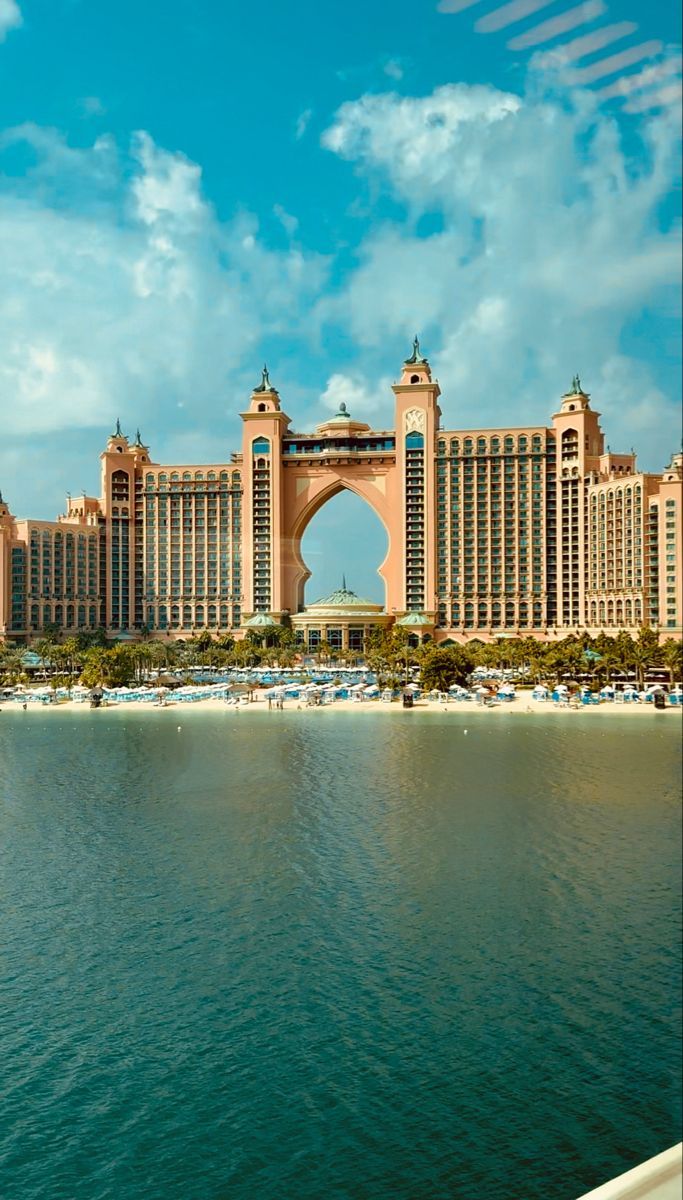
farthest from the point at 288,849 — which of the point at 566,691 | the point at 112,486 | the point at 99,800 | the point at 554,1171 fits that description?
the point at 112,486

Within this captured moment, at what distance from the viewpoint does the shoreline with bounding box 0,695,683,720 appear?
41125 mm

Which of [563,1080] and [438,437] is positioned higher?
Answer: [438,437]

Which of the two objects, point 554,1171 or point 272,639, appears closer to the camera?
point 554,1171

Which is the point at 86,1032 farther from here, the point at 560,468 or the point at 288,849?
the point at 560,468

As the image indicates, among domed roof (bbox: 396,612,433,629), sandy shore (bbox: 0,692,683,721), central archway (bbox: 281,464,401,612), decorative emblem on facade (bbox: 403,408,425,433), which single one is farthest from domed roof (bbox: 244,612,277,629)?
sandy shore (bbox: 0,692,683,721)

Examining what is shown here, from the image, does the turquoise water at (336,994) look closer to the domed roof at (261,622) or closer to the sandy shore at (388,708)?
the sandy shore at (388,708)

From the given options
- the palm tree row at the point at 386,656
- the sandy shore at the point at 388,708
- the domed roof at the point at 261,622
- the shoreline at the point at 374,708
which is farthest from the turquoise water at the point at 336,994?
the domed roof at the point at 261,622

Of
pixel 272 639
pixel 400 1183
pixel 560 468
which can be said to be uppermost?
pixel 560 468

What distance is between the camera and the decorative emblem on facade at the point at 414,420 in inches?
2559

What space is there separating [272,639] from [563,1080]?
54657mm

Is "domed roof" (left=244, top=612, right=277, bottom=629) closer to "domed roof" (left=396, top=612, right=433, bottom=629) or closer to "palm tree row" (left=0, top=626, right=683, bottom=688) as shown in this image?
"palm tree row" (left=0, top=626, right=683, bottom=688)

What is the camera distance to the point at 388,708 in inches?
1678

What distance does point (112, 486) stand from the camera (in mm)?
69688

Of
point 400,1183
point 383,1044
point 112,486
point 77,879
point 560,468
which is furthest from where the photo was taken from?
point 112,486
